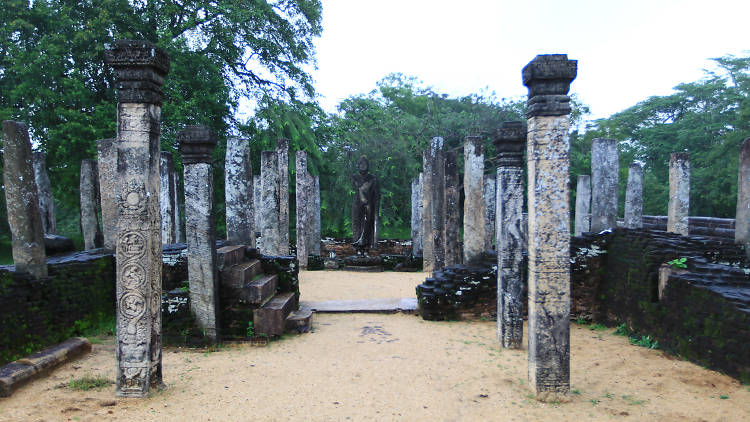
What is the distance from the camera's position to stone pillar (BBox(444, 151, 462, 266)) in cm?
1020

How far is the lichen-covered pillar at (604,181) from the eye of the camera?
11891 millimetres

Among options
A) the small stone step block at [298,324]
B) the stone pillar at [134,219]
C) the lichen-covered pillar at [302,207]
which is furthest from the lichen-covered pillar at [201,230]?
the lichen-covered pillar at [302,207]

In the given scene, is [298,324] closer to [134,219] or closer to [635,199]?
[134,219]

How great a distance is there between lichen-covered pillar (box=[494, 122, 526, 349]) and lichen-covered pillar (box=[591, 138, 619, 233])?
261 inches

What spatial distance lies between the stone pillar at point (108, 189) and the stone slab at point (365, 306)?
12.5ft

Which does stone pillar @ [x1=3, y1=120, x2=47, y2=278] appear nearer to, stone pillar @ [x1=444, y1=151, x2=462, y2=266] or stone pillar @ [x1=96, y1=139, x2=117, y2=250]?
stone pillar @ [x1=96, y1=139, x2=117, y2=250]

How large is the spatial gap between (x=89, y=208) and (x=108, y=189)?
2.67 m

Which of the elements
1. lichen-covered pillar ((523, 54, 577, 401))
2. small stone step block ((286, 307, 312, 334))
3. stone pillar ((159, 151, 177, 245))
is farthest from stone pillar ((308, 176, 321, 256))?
lichen-covered pillar ((523, 54, 577, 401))

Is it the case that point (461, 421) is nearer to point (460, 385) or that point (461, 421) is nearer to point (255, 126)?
point (460, 385)

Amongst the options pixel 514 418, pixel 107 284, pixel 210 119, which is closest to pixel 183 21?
pixel 210 119

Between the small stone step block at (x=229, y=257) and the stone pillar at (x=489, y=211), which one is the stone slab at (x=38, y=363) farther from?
the stone pillar at (x=489, y=211)

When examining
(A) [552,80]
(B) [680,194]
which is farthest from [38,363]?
(B) [680,194]

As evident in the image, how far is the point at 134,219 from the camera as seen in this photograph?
436 centimetres

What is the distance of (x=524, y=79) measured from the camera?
178 inches
